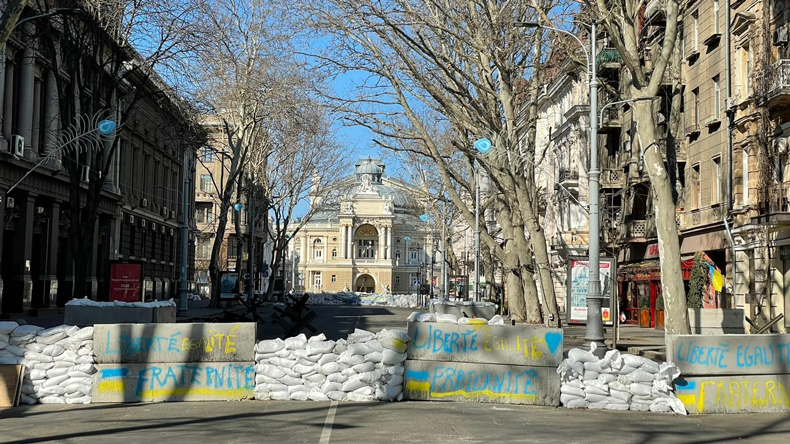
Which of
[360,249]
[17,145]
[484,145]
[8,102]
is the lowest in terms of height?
[484,145]

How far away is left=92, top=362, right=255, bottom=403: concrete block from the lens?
12.9 m

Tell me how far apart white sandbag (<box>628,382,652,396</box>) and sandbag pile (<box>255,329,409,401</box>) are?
10.2 feet

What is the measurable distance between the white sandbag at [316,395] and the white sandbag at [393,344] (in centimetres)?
107

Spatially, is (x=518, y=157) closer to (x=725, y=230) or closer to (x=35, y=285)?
(x=725, y=230)

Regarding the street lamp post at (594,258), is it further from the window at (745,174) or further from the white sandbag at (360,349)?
the window at (745,174)

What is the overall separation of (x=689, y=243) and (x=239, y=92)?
19189 mm

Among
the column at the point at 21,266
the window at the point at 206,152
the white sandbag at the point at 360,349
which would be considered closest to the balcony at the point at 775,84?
the white sandbag at the point at 360,349

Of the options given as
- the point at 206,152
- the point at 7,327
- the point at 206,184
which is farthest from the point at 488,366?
the point at 206,184

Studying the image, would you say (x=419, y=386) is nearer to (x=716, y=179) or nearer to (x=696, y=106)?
(x=716, y=179)

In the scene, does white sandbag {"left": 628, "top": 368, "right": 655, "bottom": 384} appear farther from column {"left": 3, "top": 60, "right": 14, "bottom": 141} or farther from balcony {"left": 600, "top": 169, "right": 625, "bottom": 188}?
balcony {"left": 600, "top": 169, "right": 625, "bottom": 188}

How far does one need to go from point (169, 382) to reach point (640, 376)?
6.34m

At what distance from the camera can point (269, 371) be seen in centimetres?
1312

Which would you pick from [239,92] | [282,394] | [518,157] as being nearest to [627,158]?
[518,157]

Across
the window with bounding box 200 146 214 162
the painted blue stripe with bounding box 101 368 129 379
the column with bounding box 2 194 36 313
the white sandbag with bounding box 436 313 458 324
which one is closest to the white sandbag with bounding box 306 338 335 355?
the white sandbag with bounding box 436 313 458 324
